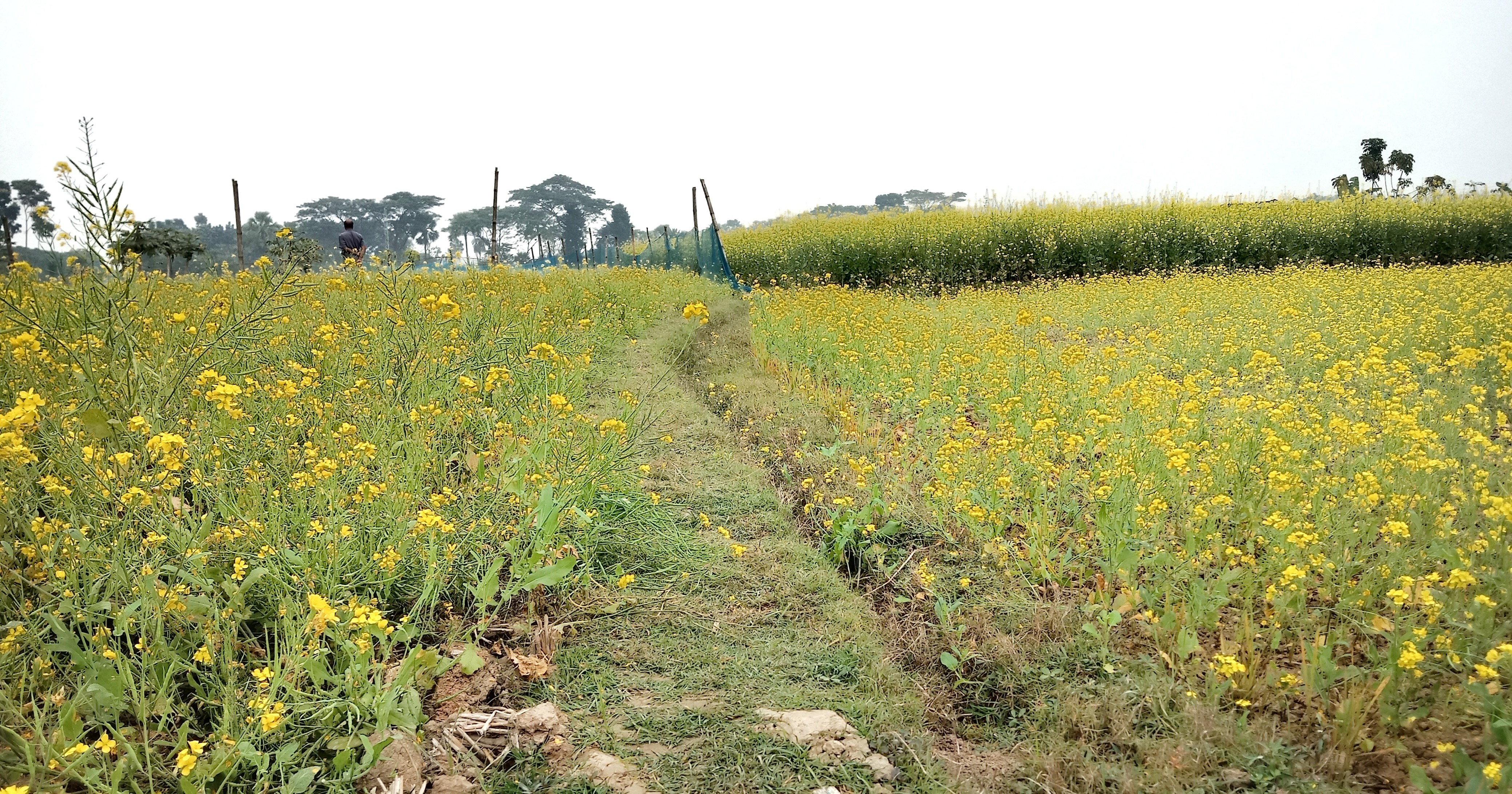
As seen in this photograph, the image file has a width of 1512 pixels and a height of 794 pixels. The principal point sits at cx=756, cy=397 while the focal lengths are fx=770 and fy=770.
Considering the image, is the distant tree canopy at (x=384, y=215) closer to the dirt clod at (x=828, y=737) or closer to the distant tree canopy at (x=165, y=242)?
the distant tree canopy at (x=165, y=242)

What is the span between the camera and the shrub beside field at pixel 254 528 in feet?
6.38

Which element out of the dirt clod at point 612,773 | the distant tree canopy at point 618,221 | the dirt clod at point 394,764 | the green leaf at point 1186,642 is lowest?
the dirt clod at point 612,773

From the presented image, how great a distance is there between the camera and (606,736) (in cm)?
230

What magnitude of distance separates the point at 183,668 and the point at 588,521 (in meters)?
1.36

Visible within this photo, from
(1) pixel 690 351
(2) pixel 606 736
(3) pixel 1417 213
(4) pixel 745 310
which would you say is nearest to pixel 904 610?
(2) pixel 606 736

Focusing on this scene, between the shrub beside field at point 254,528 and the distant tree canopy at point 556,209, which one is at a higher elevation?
the distant tree canopy at point 556,209

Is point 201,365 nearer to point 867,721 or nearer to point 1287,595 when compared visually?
point 867,721

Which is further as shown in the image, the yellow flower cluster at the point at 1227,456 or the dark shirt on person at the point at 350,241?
the dark shirt on person at the point at 350,241

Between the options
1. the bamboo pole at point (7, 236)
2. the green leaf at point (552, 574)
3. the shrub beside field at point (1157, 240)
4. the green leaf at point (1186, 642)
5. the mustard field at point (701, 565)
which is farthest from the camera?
the shrub beside field at point (1157, 240)

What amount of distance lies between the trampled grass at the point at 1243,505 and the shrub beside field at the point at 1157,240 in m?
9.47

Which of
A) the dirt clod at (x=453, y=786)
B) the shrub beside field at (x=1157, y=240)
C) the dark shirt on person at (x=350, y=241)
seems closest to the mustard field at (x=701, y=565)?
the dirt clod at (x=453, y=786)

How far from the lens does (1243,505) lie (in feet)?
9.93

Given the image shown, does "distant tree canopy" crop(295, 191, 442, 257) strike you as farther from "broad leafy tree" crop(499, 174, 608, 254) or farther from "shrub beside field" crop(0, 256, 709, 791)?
"shrub beside field" crop(0, 256, 709, 791)

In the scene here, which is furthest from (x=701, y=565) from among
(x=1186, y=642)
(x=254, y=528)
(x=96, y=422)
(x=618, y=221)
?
(x=618, y=221)
